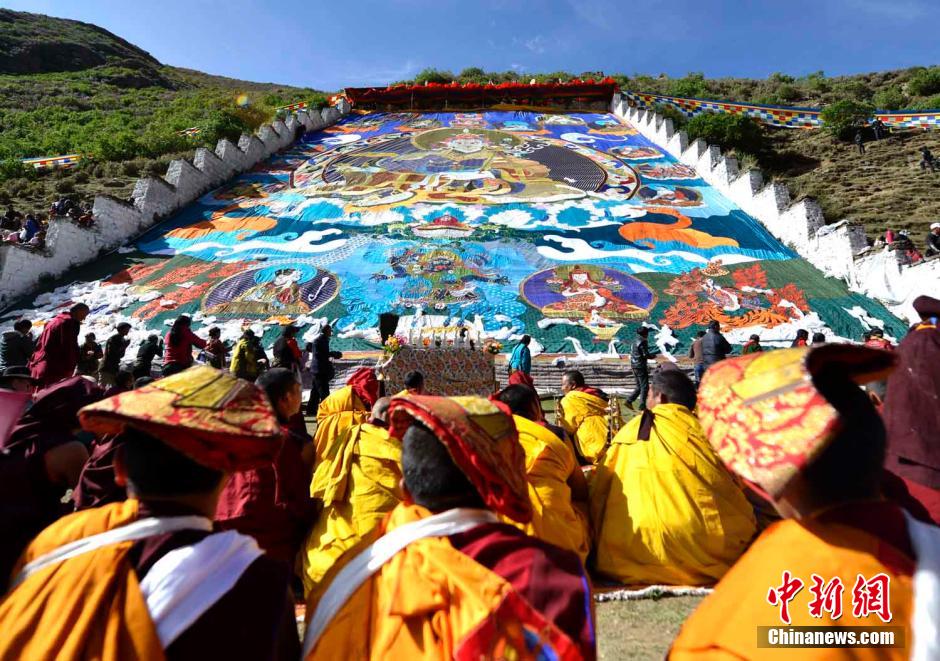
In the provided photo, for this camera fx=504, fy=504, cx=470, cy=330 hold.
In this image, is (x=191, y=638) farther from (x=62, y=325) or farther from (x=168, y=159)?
(x=168, y=159)

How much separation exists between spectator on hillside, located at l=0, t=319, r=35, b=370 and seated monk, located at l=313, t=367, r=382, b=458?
14.5ft

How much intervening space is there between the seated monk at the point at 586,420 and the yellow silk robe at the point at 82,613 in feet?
12.4

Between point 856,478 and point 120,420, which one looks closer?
point 856,478

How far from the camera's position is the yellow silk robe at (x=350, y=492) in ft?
8.43

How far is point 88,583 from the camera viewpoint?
41.8 inches

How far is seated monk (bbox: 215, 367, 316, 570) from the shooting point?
7.61 ft

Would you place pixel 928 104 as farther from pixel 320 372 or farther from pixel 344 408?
pixel 344 408

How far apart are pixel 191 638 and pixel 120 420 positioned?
1.76 ft

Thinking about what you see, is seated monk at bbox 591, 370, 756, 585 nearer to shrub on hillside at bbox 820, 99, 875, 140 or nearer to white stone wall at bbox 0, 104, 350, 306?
white stone wall at bbox 0, 104, 350, 306

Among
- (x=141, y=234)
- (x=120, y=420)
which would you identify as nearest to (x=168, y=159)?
(x=141, y=234)

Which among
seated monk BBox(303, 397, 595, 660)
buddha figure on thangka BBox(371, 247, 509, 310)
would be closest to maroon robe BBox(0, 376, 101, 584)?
seated monk BBox(303, 397, 595, 660)

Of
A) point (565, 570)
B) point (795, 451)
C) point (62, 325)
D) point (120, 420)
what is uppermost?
point (795, 451)

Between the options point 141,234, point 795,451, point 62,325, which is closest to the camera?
point 795,451

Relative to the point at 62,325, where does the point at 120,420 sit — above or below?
above
